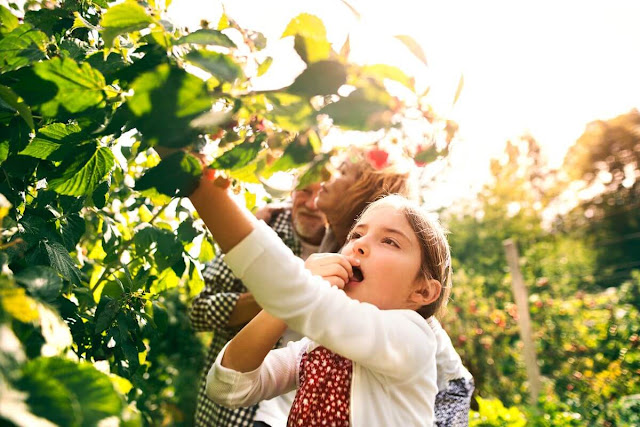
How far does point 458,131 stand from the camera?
3.10ft

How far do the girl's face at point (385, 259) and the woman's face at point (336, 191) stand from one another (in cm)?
60

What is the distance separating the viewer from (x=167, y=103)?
0.66 m

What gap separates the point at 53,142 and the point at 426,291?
1029 millimetres

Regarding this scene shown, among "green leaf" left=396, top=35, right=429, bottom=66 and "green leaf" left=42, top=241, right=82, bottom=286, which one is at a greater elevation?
"green leaf" left=396, top=35, right=429, bottom=66

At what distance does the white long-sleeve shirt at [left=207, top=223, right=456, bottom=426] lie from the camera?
3.05 ft

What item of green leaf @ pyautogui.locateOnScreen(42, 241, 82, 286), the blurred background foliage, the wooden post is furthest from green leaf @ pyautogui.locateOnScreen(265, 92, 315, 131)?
the wooden post

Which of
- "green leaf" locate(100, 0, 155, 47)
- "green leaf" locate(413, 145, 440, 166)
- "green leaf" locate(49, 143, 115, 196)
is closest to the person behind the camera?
"green leaf" locate(100, 0, 155, 47)

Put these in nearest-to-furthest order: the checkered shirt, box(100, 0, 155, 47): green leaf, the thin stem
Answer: box(100, 0, 155, 47): green leaf
the thin stem
the checkered shirt

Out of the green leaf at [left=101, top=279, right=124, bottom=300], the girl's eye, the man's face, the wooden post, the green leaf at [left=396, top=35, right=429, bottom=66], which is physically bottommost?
the wooden post

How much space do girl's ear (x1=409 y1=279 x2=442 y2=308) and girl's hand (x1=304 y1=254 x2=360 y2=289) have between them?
10.1 inches

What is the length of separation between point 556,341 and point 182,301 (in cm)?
458

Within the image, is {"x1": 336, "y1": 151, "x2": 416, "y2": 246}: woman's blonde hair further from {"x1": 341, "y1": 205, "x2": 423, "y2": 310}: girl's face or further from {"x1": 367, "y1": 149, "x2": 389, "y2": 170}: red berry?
{"x1": 367, "y1": 149, "x2": 389, "y2": 170}: red berry

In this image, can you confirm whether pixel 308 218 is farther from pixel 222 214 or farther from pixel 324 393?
pixel 222 214

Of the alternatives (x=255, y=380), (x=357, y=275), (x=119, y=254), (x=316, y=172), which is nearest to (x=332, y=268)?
(x=357, y=275)
